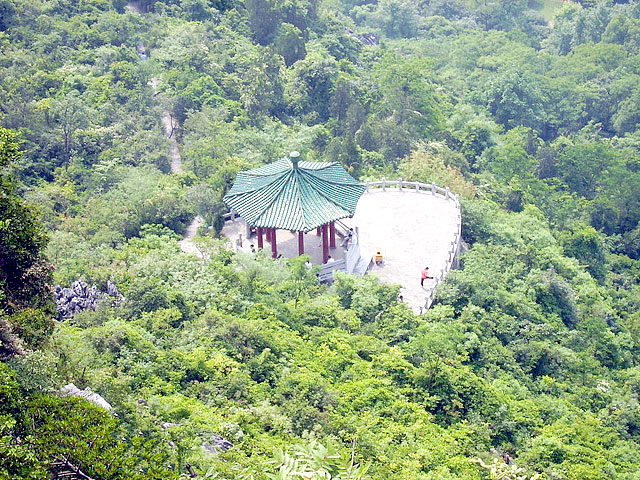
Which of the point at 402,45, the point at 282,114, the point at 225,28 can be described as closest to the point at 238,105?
the point at 282,114

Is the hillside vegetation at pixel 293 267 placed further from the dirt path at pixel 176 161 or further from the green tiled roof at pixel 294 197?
the green tiled roof at pixel 294 197

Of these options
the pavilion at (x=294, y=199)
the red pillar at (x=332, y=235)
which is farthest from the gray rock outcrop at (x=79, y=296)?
the red pillar at (x=332, y=235)

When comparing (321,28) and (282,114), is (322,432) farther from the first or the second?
(321,28)

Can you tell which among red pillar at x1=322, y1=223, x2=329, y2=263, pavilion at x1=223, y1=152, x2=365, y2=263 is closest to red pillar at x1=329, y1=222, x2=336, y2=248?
pavilion at x1=223, y1=152, x2=365, y2=263

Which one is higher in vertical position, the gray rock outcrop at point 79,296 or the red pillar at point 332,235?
the gray rock outcrop at point 79,296

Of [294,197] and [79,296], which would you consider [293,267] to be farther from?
[79,296]

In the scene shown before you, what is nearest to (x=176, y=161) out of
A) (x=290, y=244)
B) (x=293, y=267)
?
(x=290, y=244)

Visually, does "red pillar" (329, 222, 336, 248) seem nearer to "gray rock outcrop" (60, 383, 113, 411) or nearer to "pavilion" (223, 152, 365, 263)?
"pavilion" (223, 152, 365, 263)
